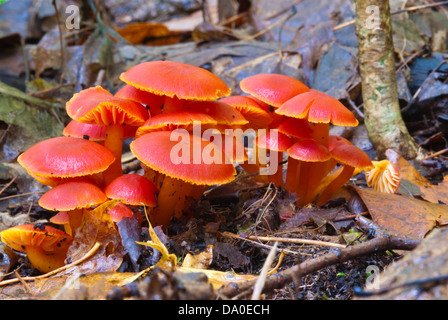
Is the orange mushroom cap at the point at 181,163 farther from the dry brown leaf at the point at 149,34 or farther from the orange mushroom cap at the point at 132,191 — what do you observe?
the dry brown leaf at the point at 149,34

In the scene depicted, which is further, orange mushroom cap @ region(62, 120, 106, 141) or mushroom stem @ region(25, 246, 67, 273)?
orange mushroom cap @ region(62, 120, 106, 141)

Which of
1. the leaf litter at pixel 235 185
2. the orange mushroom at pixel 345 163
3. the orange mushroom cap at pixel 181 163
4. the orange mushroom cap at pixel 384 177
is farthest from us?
the orange mushroom cap at pixel 384 177

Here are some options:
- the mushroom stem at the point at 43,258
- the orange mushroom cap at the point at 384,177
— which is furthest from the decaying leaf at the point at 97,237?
the orange mushroom cap at the point at 384,177

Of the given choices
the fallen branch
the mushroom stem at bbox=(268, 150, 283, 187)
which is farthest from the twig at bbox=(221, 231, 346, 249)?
the mushroom stem at bbox=(268, 150, 283, 187)

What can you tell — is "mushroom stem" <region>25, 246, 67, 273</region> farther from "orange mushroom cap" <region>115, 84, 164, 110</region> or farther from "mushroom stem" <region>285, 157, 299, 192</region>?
"mushroom stem" <region>285, 157, 299, 192</region>

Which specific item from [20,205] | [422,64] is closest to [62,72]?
[20,205]

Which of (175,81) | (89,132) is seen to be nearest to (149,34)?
(89,132)
